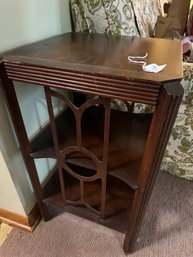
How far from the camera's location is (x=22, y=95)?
82cm

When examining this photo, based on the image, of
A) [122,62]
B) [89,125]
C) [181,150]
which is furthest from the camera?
[181,150]

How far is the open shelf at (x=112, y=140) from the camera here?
2.53ft

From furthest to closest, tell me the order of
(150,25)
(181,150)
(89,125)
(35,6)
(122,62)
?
1. (150,25)
2. (181,150)
3. (89,125)
4. (35,6)
5. (122,62)

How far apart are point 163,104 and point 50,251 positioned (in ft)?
2.89

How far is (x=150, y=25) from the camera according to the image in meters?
1.57

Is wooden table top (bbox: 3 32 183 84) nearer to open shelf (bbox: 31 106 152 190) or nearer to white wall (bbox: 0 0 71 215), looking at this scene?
white wall (bbox: 0 0 71 215)

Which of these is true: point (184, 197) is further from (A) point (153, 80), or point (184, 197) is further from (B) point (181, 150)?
(A) point (153, 80)

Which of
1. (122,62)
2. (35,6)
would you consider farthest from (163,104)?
(35,6)

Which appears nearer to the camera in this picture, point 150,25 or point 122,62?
point 122,62

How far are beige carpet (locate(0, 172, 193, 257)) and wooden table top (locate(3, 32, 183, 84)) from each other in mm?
834

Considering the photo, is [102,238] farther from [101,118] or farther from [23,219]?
[101,118]

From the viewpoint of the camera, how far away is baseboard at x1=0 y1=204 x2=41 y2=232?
1.06m

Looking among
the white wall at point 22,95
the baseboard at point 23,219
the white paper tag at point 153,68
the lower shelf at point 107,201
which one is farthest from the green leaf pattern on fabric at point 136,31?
the baseboard at point 23,219

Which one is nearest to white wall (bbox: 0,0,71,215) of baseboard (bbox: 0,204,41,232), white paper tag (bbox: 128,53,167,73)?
baseboard (bbox: 0,204,41,232)
